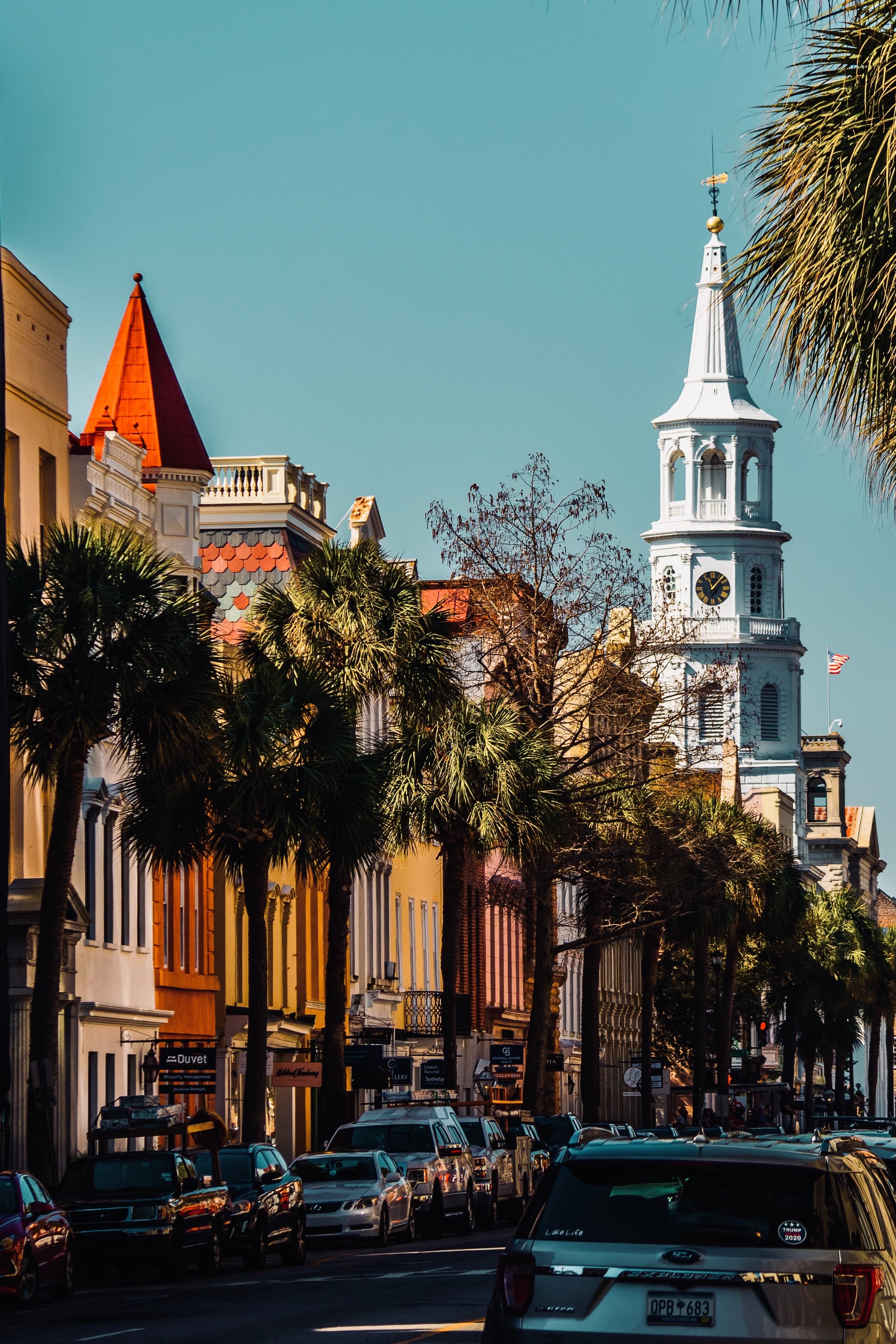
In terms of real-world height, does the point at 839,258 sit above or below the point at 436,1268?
above

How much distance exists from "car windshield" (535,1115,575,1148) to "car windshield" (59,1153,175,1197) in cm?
1844

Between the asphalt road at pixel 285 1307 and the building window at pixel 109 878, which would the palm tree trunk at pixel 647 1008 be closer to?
the building window at pixel 109 878

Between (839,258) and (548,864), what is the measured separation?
37.4 meters

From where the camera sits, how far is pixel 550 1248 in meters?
9.40

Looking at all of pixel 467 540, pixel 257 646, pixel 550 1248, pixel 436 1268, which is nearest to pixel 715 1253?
pixel 550 1248

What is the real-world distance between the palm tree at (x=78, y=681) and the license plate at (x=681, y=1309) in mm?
18884

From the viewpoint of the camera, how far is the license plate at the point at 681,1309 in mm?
9102

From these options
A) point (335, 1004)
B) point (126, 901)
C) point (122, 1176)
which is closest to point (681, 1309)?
point (122, 1176)

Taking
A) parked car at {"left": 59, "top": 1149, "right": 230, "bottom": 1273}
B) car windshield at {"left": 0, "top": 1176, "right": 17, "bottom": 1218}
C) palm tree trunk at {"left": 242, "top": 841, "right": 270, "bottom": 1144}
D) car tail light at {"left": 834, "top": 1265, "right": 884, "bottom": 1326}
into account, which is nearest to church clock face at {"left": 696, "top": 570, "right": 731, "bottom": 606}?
palm tree trunk at {"left": 242, "top": 841, "right": 270, "bottom": 1144}

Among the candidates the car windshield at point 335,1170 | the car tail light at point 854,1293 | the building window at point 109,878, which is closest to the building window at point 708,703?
the building window at point 109,878

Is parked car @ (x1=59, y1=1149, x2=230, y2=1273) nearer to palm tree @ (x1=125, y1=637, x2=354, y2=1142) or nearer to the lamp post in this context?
palm tree @ (x1=125, y1=637, x2=354, y2=1142)

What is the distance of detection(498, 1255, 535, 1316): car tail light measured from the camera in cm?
935

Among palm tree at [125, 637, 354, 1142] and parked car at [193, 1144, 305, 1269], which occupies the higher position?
palm tree at [125, 637, 354, 1142]

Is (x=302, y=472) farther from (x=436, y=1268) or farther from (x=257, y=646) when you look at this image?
(x=436, y=1268)
